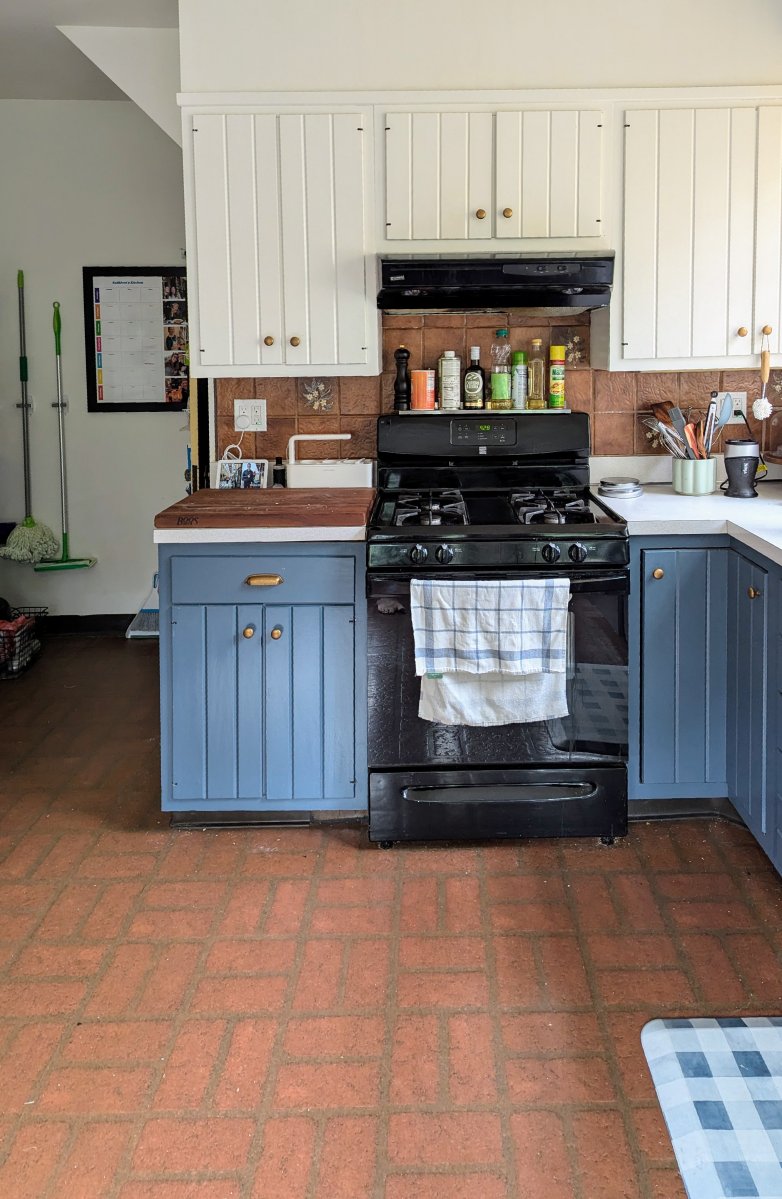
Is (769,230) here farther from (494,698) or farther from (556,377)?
(494,698)

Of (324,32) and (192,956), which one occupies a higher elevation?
(324,32)

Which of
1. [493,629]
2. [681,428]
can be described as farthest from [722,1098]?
[681,428]

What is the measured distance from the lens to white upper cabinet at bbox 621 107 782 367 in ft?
11.1

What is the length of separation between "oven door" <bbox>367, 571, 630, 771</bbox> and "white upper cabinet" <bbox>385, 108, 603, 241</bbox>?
1.16 m

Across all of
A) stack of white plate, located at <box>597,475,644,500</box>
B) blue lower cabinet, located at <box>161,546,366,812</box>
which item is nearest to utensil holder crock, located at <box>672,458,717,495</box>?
stack of white plate, located at <box>597,475,644,500</box>

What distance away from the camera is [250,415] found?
3820 mm

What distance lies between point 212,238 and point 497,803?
1.90m

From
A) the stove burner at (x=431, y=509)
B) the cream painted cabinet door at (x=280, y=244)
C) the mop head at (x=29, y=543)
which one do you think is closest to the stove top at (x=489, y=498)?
the stove burner at (x=431, y=509)

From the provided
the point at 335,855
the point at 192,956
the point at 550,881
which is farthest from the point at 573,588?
the point at 192,956

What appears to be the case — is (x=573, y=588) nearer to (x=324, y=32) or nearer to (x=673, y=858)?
(x=673, y=858)

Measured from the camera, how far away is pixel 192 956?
259 cm

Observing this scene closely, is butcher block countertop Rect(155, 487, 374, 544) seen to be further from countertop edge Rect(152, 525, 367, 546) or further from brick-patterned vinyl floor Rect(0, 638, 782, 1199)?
brick-patterned vinyl floor Rect(0, 638, 782, 1199)

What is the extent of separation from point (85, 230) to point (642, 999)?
4515mm

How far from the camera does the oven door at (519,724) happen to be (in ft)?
9.95
